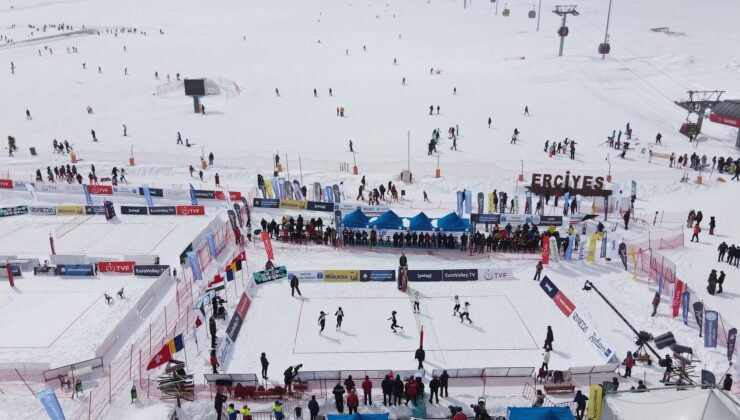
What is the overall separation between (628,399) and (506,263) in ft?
42.3

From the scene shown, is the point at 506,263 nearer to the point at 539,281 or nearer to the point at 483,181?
the point at 539,281

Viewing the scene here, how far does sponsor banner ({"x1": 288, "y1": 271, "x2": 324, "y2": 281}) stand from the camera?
24.7 metres

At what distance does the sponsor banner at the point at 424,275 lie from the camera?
24781 millimetres

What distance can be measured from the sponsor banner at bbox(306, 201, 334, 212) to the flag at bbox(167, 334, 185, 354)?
51.3 feet

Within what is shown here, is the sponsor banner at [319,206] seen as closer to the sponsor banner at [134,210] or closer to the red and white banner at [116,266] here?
the sponsor banner at [134,210]

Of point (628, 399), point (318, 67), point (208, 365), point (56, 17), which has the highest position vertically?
point (56, 17)

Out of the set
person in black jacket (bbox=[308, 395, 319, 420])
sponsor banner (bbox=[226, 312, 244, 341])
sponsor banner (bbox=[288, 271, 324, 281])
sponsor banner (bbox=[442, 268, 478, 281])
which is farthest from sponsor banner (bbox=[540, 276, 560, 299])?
sponsor banner (bbox=[226, 312, 244, 341])

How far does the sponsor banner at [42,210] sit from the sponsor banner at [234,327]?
19.3 metres

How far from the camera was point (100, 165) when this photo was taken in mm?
41375

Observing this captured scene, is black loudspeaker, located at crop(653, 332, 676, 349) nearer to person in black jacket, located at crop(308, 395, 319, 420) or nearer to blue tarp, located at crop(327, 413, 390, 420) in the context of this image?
blue tarp, located at crop(327, 413, 390, 420)

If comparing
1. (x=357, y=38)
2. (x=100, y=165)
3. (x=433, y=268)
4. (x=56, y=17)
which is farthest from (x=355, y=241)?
(x=56, y=17)

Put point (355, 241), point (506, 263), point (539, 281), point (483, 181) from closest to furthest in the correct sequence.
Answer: point (539, 281), point (506, 263), point (355, 241), point (483, 181)

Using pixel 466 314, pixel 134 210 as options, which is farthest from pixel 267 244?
pixel 134 210

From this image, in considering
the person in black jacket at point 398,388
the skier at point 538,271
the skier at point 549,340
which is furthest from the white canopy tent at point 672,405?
the skier at point 538,271
